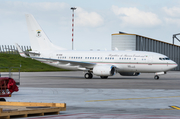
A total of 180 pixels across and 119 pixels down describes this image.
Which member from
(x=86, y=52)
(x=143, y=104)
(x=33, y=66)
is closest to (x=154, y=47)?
(x=33, y=66)

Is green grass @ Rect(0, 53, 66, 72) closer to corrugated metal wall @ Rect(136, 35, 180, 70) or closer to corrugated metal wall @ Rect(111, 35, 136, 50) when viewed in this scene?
corrugated metal wall @ Rect(111, 35, 136, 50)

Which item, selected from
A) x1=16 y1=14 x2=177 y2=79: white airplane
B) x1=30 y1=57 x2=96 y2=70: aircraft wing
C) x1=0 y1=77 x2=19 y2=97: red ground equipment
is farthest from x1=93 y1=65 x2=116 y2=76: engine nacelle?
x1=0 y1=77 x2=19 y2=97: red ground equipment

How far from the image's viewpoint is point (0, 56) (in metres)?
88.2

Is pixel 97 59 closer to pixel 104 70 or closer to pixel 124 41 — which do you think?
pixel 104 70

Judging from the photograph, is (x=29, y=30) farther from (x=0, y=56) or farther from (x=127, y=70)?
(x=0, y=56)

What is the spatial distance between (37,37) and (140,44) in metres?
34.6

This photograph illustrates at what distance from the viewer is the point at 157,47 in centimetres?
7919

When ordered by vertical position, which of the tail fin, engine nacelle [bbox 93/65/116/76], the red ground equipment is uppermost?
the tail fin

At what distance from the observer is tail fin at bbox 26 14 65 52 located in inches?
1719

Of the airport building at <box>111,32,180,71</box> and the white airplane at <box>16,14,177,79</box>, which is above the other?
the airport building at <box>111,32,180,71</box>

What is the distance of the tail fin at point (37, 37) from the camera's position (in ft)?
143

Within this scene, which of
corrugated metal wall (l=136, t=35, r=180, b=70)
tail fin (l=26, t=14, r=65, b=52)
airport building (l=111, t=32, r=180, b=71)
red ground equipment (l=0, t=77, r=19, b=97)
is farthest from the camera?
corrugated metal wall (l=136, t=35, r=180, b=70)

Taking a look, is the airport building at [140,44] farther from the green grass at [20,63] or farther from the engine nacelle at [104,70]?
the engine nacelle at [104,70]

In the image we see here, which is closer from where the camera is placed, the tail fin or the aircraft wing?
the aircraft wing
